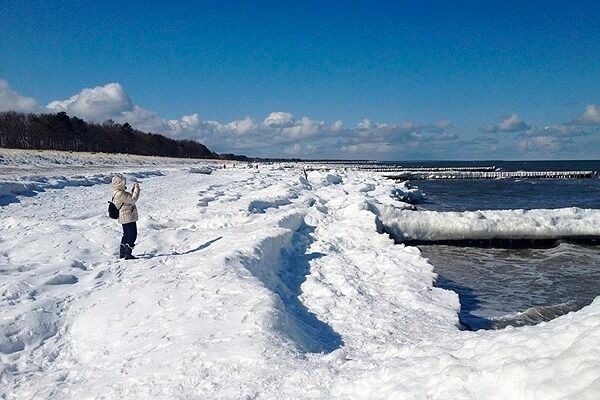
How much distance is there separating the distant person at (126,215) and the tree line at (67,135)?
→ 81.4 metres

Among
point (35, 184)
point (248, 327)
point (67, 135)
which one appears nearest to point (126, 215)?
point (248, 327)

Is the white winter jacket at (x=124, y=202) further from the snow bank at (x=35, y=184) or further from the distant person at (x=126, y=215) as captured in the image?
the snow bank at (x=35, y=184)

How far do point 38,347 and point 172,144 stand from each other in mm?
143609

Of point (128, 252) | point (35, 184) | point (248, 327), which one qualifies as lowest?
point (248, 327)

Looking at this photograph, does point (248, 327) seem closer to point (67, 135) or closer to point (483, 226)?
point (483, 226)

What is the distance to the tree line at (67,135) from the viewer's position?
79250mm

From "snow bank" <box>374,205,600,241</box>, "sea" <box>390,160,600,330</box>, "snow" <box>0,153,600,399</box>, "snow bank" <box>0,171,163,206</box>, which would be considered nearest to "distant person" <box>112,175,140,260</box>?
"snow" <box>0,153,600,399</box>

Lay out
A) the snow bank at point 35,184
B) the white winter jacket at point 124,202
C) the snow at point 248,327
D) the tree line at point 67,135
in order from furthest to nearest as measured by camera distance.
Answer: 1. the tree line at point 67,135
2. the snow bank at point 35,184
3. the white winter jacket at point 124,202
4. the snow at point 248,327

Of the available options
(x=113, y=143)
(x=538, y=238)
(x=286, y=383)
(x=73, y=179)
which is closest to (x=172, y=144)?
(x=113, y=143)

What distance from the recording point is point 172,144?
142750 mm

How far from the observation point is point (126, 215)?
9.05 metres

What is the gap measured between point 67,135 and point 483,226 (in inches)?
3421

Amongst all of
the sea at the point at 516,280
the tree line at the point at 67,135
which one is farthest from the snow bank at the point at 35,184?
the tree line at the point at 67,135

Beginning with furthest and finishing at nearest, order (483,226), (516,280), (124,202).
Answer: (483,226) < (516,280) < (124,202)
